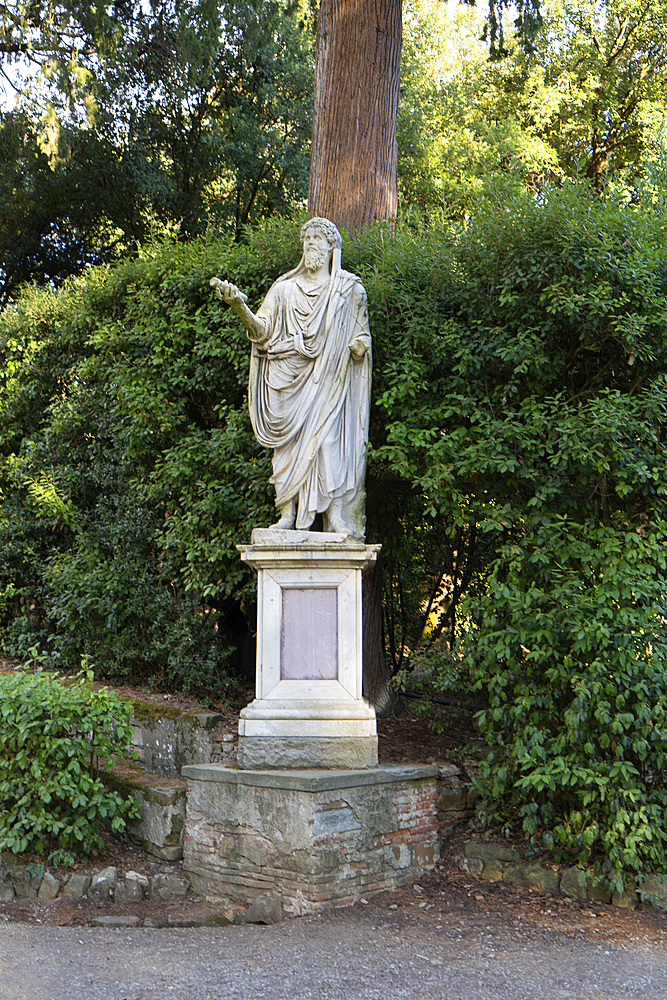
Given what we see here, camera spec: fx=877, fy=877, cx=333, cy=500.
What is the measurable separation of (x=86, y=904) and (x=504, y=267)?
4.73m

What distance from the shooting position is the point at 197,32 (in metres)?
9.79

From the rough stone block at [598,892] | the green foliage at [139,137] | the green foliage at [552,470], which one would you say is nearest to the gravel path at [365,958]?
the rough stone block at [598,892]

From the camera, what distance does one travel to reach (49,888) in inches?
202

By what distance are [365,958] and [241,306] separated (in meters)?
3.73

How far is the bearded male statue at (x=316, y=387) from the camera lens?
5.56 meters

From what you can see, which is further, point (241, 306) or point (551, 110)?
point (551, 110)

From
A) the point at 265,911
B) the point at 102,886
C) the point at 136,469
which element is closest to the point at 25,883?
the point at 102,886

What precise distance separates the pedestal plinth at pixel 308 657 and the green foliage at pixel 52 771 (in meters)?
0.99

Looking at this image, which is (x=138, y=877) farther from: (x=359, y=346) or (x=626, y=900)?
(x=359, y=346)

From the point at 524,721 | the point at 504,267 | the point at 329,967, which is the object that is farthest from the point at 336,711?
the point at 504,267

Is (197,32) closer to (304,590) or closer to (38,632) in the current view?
(38,632)

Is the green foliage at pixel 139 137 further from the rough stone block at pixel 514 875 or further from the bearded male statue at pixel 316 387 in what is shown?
the rough stone block at pixel 514 875

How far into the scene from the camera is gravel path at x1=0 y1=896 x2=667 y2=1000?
374cm

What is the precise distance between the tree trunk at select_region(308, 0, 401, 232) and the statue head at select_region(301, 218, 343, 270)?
172 cm
